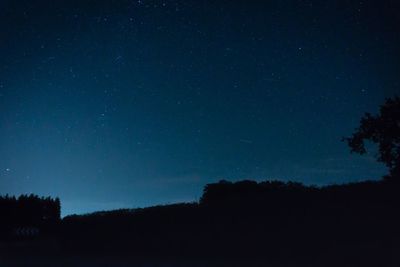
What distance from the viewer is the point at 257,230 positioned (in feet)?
Result: 63.6

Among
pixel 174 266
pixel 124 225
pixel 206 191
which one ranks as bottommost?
pixel 174 266

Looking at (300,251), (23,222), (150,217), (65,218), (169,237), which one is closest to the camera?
(300,251)

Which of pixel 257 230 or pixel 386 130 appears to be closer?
pixel 257 230

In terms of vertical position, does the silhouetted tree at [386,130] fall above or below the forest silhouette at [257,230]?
above

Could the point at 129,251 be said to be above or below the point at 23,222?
below

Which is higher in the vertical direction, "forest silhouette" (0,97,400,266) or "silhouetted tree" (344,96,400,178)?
"silhouetted tree" (344,96,400,178)

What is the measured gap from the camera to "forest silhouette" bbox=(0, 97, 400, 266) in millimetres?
15766

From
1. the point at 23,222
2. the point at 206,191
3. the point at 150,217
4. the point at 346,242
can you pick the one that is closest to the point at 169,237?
the point at 150,217

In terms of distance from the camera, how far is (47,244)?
1357 inches

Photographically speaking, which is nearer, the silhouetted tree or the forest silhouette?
the forest silhouette

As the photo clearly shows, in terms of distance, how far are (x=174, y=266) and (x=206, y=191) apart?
35.1m

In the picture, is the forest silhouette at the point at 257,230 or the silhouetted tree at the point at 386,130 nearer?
the forest silhouette at the point at 257,230

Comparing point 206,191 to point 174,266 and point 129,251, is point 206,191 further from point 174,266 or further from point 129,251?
point 174,266

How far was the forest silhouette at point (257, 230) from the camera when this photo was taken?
15766mm
